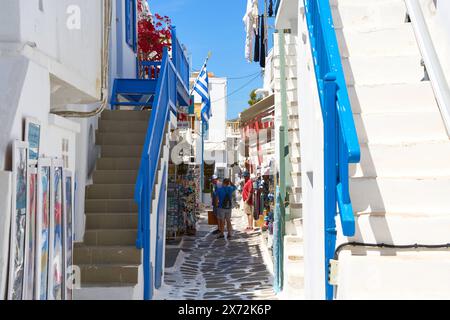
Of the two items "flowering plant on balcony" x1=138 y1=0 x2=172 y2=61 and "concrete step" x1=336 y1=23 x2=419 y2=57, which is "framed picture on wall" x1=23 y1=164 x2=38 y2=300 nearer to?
"concrete step" x1=336 y1=23 x2=419 y2=57

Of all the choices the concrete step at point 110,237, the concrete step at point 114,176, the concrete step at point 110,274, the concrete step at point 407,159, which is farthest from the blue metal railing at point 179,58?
the concrete step at point 407,159

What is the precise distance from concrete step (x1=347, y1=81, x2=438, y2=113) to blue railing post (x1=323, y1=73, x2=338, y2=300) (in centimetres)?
81

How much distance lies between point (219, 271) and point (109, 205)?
11.0ft

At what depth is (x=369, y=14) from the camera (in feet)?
17.1

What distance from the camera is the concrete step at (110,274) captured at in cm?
604

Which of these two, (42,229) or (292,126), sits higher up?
(292,126)

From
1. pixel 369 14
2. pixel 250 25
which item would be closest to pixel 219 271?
pixel 369 14

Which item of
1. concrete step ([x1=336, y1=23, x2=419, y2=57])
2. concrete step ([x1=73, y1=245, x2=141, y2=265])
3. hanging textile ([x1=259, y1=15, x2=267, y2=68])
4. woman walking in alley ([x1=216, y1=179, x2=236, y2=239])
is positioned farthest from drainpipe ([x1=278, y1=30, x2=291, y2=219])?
hanging textile ([x1=259, y1=15, x2=267, y2=68])

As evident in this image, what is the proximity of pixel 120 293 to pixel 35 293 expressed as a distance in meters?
2.70

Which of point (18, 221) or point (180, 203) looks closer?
point (18, 221)

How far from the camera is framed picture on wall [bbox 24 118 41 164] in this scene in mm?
3129

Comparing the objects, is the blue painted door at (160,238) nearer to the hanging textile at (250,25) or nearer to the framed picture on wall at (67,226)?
the framed picture on wall at (67,226)

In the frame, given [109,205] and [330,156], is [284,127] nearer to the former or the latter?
[109,205]

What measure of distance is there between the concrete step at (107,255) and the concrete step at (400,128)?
346cm
